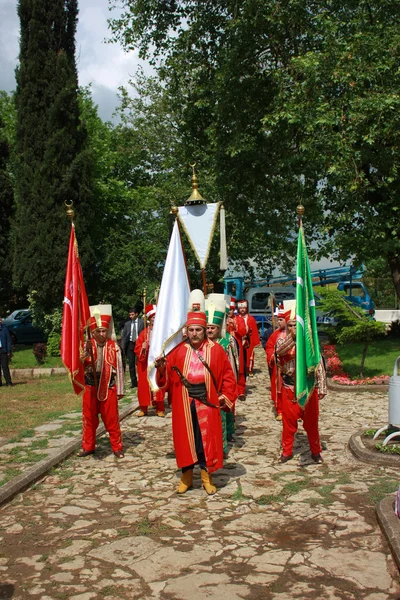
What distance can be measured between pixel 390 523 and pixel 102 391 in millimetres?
3780

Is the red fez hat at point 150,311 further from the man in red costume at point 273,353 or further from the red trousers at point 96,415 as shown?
the red trousers at point 96,415

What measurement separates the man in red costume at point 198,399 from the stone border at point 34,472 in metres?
1.57

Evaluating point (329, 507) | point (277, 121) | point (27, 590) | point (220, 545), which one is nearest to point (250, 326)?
point (277, 121)

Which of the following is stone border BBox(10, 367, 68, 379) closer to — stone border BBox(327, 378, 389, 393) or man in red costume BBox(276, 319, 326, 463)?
stone border BBox(327, 378, 389, 393)

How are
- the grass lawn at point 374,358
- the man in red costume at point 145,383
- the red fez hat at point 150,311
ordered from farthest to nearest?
the grass lawn at point 374,358 → the red fez hat at point 150,311 → the man in red costume at point 145,383

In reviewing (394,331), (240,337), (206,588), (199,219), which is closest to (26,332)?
(394,331)

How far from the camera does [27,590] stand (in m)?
3.99

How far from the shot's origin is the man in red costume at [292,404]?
6.93 metres

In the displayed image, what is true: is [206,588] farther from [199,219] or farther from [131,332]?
[131,332]

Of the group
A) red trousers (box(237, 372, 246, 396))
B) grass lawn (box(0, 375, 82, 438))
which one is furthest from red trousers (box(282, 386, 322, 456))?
red trousers (box(237, 372, 246, 396))

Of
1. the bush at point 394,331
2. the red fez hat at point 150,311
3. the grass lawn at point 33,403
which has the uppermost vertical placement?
the red fez hat at point 150,311

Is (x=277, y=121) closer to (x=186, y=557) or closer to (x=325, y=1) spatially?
(x=325, y=1)

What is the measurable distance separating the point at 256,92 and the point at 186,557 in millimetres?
15118

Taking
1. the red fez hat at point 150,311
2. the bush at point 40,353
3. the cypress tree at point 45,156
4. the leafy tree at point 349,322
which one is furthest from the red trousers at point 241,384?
the cypress tree at point 45,156
